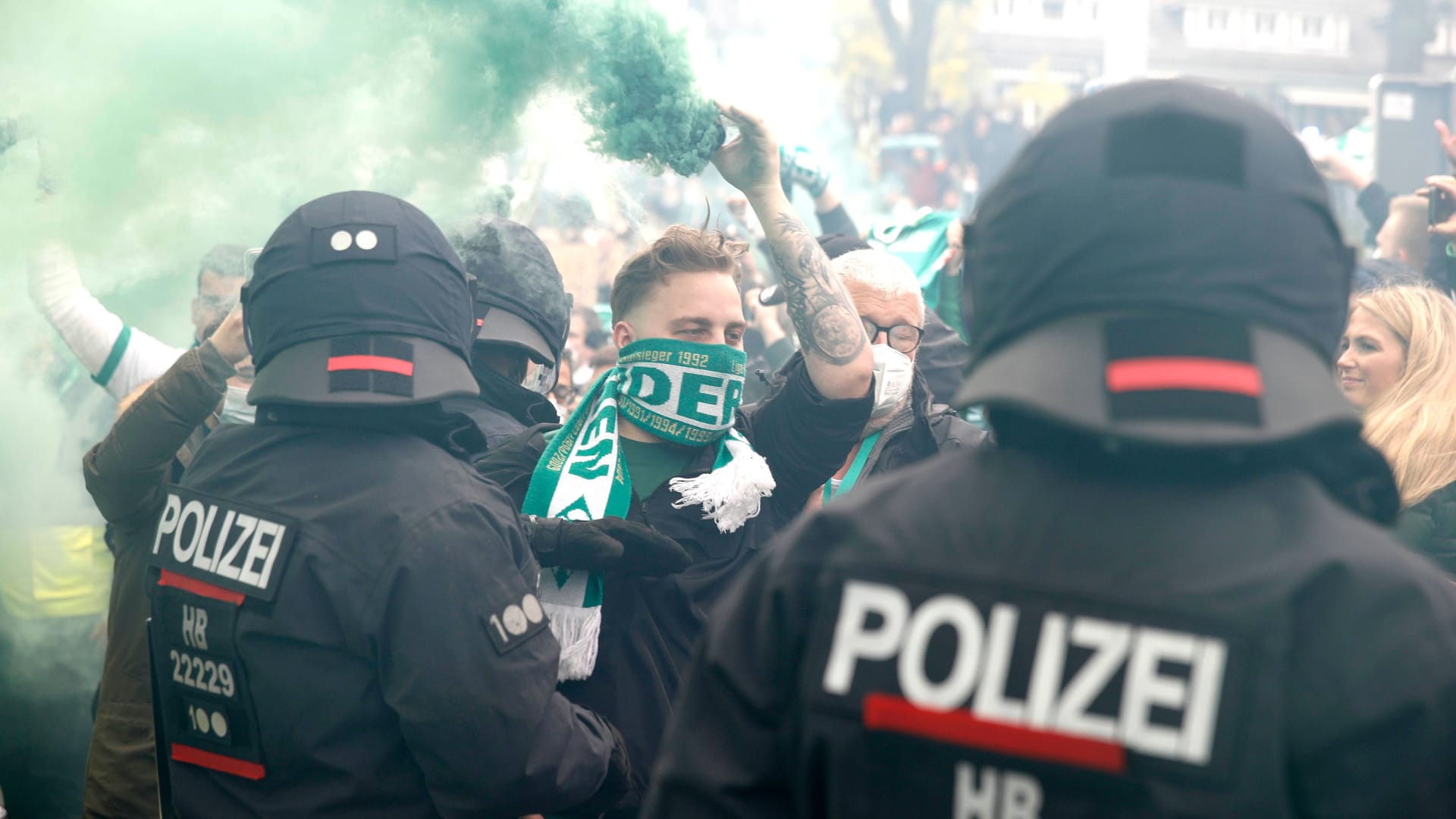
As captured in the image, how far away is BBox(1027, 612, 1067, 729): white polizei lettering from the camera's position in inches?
48.3

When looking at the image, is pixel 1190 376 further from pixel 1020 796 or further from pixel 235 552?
pixel 235 552

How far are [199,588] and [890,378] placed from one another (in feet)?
6.73

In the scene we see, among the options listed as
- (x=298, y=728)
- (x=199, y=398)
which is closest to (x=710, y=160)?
(x=199, y=398)

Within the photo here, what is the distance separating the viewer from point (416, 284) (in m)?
2.42

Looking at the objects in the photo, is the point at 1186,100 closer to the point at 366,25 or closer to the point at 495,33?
the point at 495,33

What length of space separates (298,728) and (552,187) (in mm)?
3927

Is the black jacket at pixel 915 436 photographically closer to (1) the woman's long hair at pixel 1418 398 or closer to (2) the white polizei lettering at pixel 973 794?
(1) the woman's long hair at pixel 1418 398

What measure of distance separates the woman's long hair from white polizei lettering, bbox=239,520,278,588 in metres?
2.94

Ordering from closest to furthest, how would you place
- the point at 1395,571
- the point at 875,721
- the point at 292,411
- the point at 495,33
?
1. the point at 1395,571
2. the point at 875,721
3. the point at 292,411
4. the point at 495,33

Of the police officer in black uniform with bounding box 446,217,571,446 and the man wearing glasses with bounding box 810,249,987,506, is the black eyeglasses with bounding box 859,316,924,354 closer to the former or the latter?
the man wearing glasses with bounding box 810,249,987,506

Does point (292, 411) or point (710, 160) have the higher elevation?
point (710, 160)

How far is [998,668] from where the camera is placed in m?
1.25

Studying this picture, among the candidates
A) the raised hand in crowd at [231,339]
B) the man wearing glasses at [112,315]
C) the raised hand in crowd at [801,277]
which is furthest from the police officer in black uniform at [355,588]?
the man wearing glasses at [112,315]

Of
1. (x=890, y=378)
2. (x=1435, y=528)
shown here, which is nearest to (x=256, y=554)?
(x=890, y=378)
